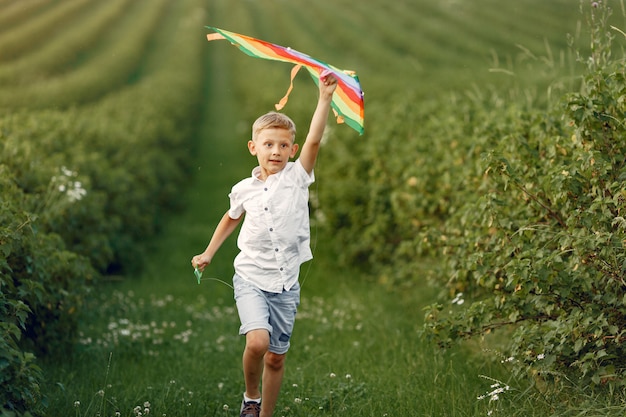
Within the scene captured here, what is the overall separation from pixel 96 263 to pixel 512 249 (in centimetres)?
507

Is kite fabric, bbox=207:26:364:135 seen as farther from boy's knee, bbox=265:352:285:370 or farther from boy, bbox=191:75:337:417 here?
boy's knee, bbox=265:352:285:370

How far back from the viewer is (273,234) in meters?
4.18

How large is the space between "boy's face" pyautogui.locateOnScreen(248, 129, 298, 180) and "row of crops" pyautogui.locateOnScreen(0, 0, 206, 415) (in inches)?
55.9

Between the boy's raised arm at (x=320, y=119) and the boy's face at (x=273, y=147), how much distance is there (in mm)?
106

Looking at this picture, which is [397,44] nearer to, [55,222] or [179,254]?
[179,254]

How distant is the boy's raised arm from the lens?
412cm

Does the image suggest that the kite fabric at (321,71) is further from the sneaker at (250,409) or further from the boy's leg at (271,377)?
the sneaker at (250,409)

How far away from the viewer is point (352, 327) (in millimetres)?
7234

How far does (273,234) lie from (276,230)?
26 mm

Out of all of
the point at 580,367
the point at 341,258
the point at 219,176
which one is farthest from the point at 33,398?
the point at 219,176

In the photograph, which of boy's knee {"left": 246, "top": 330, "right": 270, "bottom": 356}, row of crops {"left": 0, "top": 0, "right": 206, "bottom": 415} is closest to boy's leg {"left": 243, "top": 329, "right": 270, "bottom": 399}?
boy's knee {"left": 246, "top": 330, "right": 270, "bottom": 356}

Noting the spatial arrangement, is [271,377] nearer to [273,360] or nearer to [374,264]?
[273,360]

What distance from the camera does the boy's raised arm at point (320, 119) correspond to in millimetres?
4125

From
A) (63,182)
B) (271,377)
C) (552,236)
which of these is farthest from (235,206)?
(63,182)
